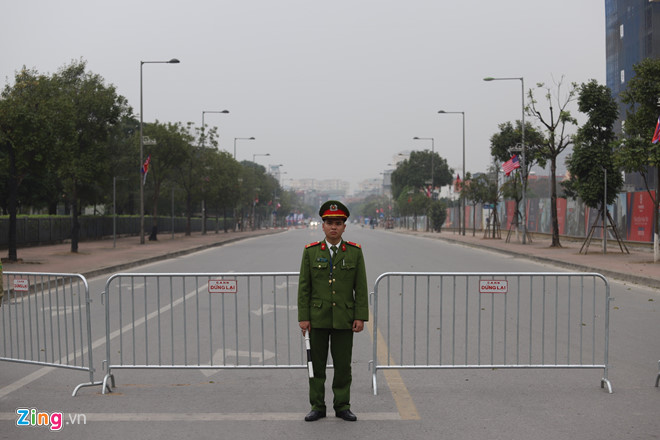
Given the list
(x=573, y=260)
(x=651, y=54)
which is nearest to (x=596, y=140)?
(x=573, y=260)

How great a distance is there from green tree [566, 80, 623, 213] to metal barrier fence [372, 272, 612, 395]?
43.4 ft

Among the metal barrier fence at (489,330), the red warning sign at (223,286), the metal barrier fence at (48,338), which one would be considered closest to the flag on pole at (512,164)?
the metal barrier fence at (489,330)

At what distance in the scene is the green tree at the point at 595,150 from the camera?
2689cm

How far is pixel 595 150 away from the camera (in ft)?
88.5

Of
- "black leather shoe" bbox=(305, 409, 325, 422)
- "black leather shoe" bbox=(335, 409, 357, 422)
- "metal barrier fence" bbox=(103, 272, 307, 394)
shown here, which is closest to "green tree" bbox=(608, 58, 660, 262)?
"metal barrier fence" bbox=(103, 272, 307, 394)

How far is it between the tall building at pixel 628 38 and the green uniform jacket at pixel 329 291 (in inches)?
2008

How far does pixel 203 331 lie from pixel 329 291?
14.8 feet

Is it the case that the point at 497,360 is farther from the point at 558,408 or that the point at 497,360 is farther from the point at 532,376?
the point at 558,408

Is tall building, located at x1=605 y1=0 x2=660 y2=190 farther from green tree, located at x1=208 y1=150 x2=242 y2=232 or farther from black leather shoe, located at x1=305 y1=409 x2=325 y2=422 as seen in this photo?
black leather shoe, located at x1=305 y1=409 x2=325 y2=422

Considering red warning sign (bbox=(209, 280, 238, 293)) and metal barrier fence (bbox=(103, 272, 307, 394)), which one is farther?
red warning sign (bbox=(209, 280, 238, 293))

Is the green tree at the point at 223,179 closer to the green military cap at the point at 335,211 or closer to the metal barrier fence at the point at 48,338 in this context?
the metal barrier fence at the point at 48,338

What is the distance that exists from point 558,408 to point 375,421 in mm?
1594

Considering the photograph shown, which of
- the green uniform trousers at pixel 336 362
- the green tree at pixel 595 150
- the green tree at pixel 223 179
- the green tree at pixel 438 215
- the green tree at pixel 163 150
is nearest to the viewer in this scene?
the green uniform trousers at pixel 336 362

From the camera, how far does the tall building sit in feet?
178
